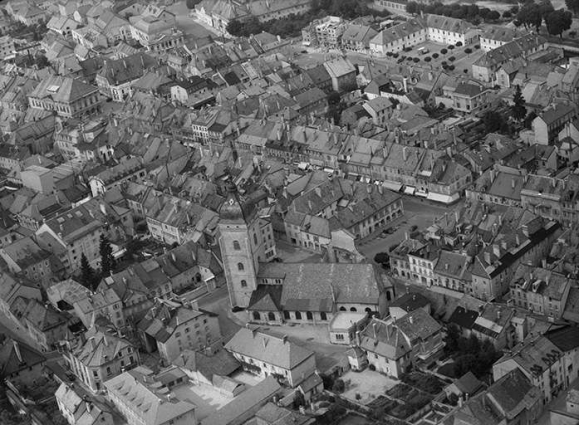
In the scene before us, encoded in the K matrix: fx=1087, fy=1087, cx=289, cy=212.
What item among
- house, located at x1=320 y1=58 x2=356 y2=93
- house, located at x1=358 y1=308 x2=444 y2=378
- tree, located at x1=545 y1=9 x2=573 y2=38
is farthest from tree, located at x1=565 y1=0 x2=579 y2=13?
house, located at x1=358 y1=308 x2=444 y2=378

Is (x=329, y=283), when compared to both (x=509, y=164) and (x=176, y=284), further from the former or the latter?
(x=509, y=164)

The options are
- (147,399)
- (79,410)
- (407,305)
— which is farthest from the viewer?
(407,305)

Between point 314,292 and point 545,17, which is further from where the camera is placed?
point 545,17

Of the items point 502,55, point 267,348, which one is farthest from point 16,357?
point 502,55

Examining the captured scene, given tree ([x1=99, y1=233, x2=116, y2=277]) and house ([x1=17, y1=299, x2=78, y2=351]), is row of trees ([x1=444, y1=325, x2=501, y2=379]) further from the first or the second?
tree ([x1=99, y1=233, x2=116, y2=277])

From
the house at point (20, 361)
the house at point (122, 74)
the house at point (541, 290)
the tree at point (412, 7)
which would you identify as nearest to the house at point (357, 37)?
the tree at point (412, 7)

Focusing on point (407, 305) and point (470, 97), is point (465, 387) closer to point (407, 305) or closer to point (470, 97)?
point (407, 305)

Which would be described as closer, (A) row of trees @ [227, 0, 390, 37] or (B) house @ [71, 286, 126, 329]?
(B) house @ [71, 286, 126, 329]

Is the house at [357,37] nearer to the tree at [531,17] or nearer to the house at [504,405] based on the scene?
the tree at [531,17]

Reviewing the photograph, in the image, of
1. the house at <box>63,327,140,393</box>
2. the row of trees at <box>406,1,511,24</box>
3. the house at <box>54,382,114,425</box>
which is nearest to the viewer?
the house at <box>54,382,114,425</box>
